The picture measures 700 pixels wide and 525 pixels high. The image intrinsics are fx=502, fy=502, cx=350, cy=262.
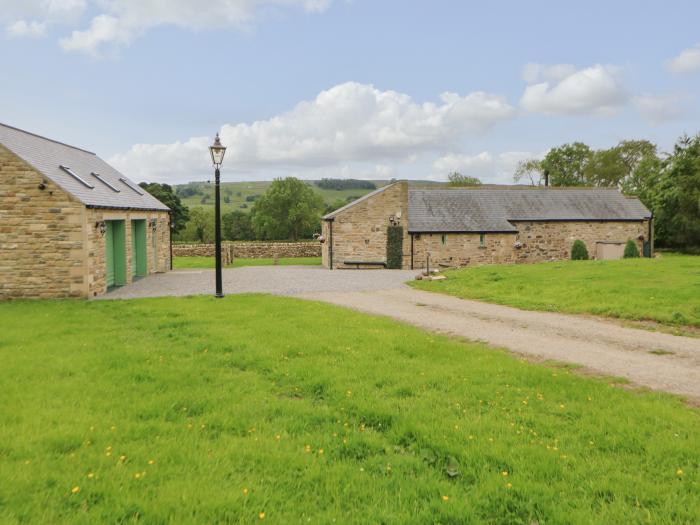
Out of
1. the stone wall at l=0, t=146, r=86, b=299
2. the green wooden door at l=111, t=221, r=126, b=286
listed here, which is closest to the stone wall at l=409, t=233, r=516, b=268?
the green wooden door at l=111, t=221, r=126, b=286

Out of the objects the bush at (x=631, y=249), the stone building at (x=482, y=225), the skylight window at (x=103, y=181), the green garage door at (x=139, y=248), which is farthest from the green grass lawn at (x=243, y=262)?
the bush at (x=631, y=249)

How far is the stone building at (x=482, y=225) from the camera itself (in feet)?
102

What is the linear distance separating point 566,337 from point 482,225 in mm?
22600

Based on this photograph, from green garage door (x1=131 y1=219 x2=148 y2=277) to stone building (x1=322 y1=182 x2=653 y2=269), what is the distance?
10.7 m

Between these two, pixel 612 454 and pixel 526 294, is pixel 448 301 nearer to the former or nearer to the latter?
pixel 526 294

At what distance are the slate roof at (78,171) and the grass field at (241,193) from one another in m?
90.6

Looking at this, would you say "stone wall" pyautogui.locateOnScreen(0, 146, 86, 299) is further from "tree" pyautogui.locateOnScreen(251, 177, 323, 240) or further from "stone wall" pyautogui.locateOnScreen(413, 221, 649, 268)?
"tree" pyautogui.locateOnScreen(251, 177, 323, 240)

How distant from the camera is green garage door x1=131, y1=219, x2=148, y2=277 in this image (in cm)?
2620

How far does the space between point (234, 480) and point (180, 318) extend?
8904 mm

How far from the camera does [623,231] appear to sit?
36344mm

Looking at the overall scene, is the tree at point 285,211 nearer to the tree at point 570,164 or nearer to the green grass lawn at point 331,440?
the tree at point 570,164

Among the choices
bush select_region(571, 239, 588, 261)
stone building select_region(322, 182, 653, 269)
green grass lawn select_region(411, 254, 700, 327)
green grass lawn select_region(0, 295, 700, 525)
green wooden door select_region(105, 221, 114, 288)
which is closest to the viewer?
green grass lawn select_region(0, 295, 700, 525)

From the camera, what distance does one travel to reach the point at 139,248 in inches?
1048

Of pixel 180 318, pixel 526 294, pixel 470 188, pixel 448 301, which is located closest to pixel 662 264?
pixel 526 294
